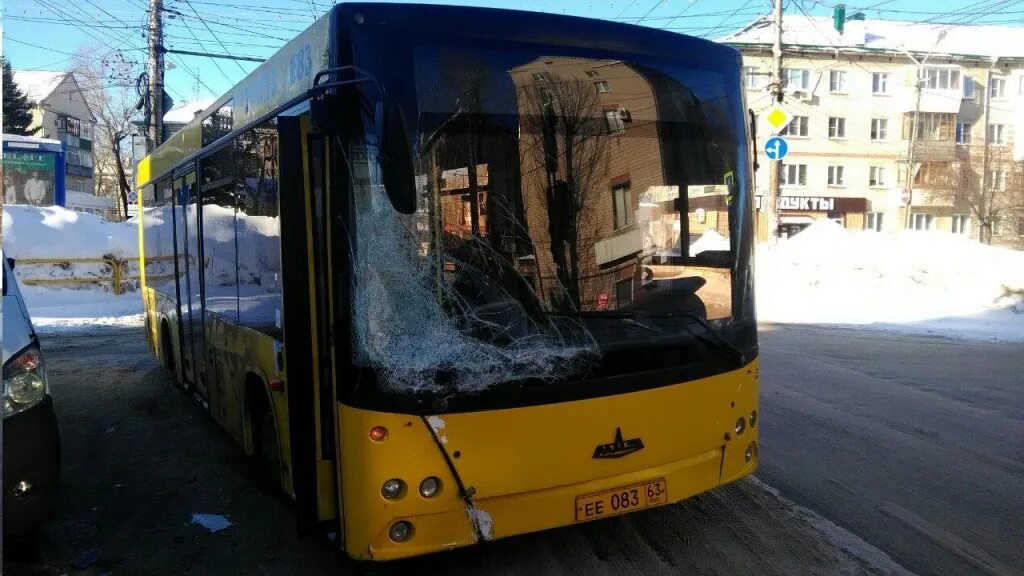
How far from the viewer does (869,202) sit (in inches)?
1917

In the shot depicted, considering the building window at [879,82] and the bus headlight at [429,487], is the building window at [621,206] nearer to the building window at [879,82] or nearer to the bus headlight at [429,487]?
the bus headlight at [429,487]

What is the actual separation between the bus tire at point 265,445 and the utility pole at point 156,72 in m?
15.7

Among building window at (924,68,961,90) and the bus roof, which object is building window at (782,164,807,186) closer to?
building window at (924,68,961,90)

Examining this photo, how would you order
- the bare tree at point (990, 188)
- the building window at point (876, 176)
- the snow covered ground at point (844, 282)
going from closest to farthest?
the snow covered ground at point (844, 282) < the bare tree at point (990, 188) < the building window at point (876, 176)

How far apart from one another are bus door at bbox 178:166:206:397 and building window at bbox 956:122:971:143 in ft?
182

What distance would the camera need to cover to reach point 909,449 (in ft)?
19.4

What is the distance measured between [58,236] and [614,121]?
21145mm

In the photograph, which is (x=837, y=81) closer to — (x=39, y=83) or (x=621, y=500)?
(x=621, y=500)

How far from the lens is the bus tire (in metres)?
4.67

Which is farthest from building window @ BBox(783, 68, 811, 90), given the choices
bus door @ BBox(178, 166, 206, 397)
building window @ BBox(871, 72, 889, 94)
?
bus door @ BBox(178, 166, 206, 397)

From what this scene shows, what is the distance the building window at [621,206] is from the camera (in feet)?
12.0

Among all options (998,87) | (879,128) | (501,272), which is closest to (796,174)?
(879,128)

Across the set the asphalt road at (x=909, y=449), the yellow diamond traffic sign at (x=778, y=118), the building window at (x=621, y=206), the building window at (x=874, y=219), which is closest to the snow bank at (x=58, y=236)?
the yellow diamond traffic sign at (x=778, y=118)

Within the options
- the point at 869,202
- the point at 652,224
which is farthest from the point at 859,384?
the point at 869,202
